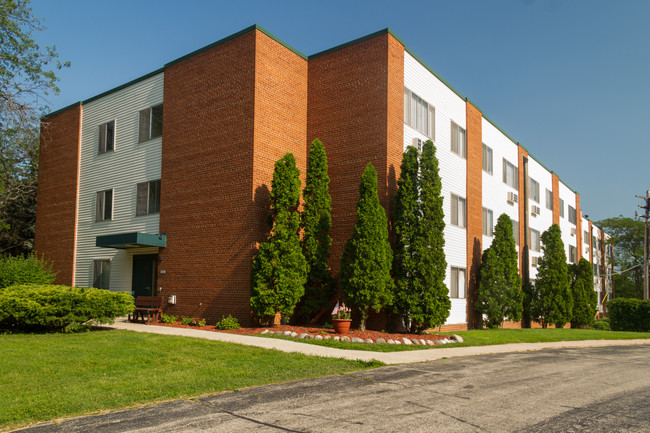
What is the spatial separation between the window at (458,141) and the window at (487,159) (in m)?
2.78

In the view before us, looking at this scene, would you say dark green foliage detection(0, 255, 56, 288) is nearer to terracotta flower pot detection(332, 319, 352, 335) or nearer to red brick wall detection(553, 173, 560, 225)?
terracotta flower pot detection(332, 319, 352, 335)

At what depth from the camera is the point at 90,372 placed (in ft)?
28.9

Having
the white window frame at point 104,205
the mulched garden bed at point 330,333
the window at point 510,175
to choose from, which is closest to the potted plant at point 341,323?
the mulched garden bed at point 330,333

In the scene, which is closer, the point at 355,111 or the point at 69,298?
the point at 69,298

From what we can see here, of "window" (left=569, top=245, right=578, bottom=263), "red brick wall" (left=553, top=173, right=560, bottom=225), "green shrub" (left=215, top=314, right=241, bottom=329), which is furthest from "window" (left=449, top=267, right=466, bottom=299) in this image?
"window" (left=569, top=245, right=578, bottom=263)

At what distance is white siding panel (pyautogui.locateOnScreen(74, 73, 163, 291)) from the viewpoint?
20984 mm

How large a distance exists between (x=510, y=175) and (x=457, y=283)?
33.3 feet

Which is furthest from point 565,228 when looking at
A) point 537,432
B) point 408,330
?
point 537,432

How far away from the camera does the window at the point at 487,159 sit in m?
25.5

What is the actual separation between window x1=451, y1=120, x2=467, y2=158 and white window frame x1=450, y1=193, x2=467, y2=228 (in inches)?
78.0

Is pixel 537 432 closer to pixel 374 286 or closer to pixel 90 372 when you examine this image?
pixel 90 372

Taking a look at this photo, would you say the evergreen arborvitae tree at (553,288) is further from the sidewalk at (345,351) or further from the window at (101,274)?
the window at (101,274)

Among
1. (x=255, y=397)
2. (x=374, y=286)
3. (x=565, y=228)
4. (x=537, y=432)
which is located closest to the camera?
(x=537, y=432)

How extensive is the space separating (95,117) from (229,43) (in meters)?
9.15
